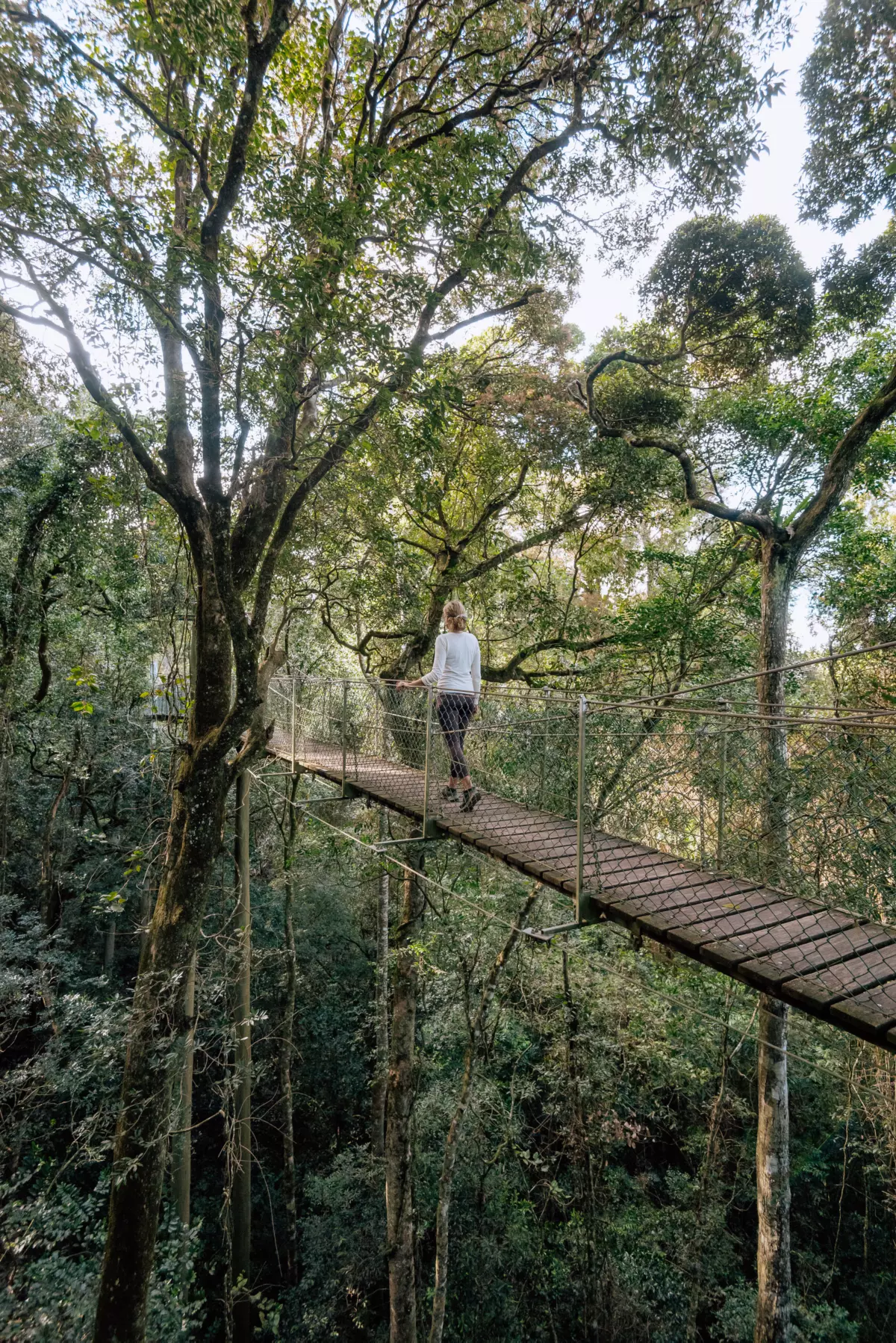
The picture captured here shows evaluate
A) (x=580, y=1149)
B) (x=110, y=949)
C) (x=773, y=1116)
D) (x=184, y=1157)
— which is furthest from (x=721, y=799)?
(x=110, y=949)

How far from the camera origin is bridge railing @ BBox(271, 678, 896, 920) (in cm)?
223

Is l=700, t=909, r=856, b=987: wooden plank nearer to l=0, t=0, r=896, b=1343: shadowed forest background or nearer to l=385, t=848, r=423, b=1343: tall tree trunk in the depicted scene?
l=0, t=0, r=896, b=1343: shadowed forest background

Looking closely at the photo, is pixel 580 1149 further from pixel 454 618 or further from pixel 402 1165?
pixel 454 618

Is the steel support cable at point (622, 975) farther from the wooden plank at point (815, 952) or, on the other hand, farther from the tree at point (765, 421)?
the tree at point (765, 421)

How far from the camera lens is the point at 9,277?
279 centimetres

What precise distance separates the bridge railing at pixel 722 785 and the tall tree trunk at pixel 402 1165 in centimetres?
112

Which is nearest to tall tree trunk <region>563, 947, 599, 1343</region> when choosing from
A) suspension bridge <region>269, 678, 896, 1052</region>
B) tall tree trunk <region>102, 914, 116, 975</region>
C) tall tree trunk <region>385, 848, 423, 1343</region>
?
tall tree trunk <region>385, 848, 423, 1343</region>

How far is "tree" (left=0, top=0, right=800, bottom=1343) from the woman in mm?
1148

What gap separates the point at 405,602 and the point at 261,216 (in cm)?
335

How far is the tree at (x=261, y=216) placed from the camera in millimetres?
2607

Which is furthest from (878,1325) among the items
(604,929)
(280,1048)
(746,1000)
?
(280,1048)

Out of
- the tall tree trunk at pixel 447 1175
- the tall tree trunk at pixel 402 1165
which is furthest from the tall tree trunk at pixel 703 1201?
the tall tree trunk at pixel 402 1165

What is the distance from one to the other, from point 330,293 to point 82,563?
5.35 metres

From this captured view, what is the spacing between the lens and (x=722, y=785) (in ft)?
8.11
